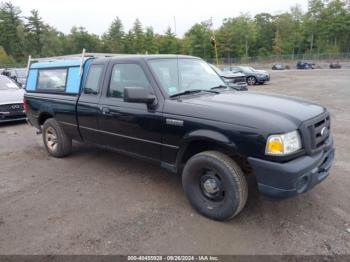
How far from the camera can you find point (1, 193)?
449 centimetres

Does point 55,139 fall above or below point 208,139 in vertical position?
below

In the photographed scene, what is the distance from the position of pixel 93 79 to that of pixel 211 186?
2.59m

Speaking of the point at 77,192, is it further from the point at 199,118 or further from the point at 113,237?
the point at 199,118

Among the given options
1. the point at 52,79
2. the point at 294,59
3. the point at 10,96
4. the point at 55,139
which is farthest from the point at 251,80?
the point at 294,59

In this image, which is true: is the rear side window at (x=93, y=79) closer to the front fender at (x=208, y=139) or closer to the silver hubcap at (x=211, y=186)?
the front fender at (x=208, y=139)

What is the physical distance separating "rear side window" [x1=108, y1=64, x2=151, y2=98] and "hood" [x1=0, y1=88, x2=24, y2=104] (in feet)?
19.8

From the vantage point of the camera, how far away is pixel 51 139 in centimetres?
600

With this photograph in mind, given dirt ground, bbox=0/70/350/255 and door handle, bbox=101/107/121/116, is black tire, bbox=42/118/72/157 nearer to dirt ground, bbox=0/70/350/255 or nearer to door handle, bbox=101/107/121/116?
dirt ground, bbox=0/70/350/255

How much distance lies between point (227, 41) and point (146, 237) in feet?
292

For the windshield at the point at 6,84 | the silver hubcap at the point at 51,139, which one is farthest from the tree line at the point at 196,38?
the silver hubcap at the point at 51,139

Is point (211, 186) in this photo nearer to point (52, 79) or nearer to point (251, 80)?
point (52, 79)

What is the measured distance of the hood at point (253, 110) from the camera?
10.3ft

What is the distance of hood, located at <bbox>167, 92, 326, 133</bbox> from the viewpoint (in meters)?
3.13

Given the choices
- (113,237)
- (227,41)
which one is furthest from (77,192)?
(227,41)
